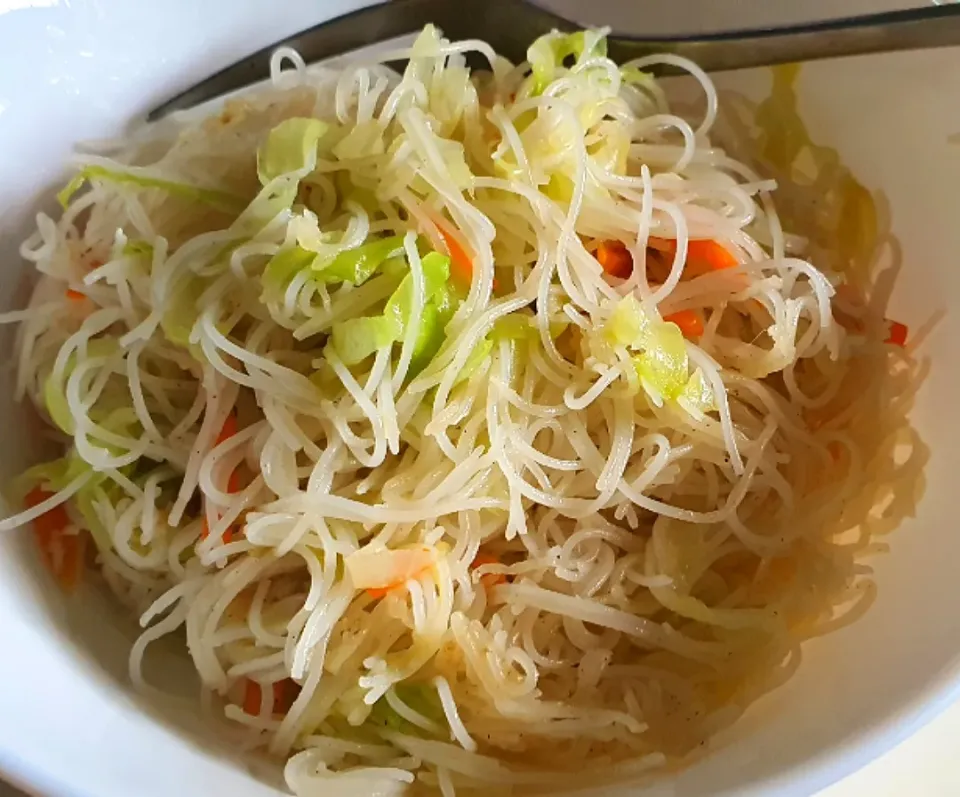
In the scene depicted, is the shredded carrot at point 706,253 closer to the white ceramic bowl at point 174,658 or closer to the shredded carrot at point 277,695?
the white ceramic bowl at point 174,658

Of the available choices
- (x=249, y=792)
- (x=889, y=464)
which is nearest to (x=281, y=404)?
(x=249, y=792)

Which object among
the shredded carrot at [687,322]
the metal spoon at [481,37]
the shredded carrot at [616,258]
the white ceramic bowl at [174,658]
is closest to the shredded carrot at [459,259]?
the shredded carrot at [616,258]

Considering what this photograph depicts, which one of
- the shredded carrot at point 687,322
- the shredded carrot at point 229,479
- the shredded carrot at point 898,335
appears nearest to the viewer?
the shredded carrot at point 229,479

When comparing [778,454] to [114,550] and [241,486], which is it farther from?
[114,550]

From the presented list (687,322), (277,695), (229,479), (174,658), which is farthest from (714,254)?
(174,658)

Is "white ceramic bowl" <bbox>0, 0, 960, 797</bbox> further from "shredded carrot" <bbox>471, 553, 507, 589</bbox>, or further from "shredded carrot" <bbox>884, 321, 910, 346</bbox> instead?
"shredded carrot" <bbox>471, 553, 507, 589</bbox>

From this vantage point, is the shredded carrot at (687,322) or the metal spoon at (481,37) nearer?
the shredded carrot at (687,322)
